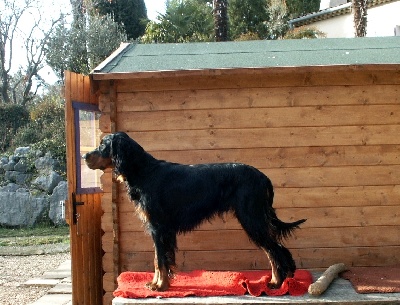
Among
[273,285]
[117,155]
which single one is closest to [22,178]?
[117,155]

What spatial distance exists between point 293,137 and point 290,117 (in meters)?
0.19

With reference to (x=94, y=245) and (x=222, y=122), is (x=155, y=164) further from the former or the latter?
(x=94, y=245)

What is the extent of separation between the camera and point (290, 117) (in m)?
5.47

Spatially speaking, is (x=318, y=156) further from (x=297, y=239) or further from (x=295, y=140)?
(x=297, y=239)

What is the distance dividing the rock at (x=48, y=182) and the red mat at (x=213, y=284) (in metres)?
8.28

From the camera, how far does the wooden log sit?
457cm

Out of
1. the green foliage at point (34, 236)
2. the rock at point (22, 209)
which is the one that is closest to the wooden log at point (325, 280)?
the green foliage at point (34, 236)

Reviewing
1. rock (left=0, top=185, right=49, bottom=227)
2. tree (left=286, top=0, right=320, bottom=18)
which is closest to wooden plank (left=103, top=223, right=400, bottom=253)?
rock (left=0, top=185, right=49, bottom=227)

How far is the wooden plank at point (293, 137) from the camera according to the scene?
547 centimetres

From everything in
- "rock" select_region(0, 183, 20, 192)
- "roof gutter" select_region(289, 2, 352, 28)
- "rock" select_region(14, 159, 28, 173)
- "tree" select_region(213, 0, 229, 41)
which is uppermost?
"roof gutter" select_region(289, 2, 352, 28)

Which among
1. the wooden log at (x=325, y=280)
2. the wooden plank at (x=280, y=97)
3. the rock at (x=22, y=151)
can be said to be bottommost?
the wooden log at (x=325, y=280)

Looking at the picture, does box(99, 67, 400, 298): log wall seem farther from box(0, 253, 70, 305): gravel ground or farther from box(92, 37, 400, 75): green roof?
box(0, 253, 70, 305): gravel ground

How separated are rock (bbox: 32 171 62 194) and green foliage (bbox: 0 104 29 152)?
3.34m

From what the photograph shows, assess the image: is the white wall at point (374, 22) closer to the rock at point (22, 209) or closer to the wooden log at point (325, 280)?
the rock at point (22, 209)
